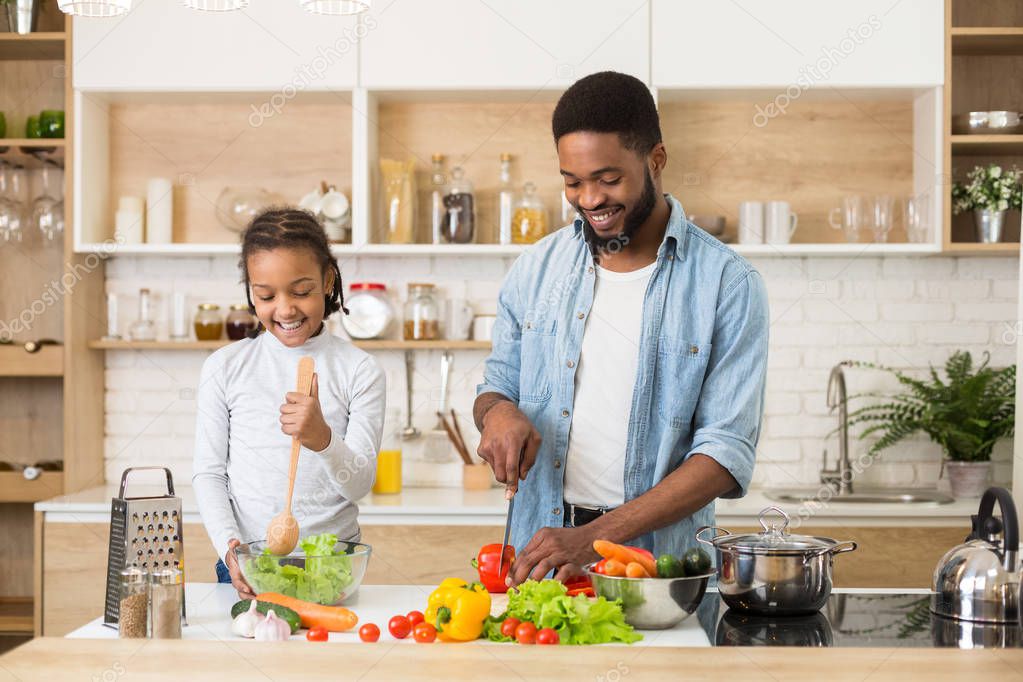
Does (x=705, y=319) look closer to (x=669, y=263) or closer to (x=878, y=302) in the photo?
(x=669, y=263)

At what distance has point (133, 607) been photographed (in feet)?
5.09

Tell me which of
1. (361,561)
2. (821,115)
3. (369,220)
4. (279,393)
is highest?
(821,115)

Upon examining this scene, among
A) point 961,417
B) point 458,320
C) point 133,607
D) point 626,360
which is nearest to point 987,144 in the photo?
point 961,417

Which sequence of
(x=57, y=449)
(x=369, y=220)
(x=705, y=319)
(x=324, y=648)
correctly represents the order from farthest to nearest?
1. (x=57, y=449)
2. (x=369, y=220)
3. (x=705, y=319)
4. (x=324, y=648)

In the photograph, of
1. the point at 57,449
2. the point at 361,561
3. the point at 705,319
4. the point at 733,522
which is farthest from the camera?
the point at 57,449

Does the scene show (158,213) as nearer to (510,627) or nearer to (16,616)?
(16,616)

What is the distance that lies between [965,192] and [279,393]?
256 cm

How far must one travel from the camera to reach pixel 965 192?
3.59 m

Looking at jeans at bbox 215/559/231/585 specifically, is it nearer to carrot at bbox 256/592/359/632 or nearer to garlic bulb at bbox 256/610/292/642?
carrot at bbox 256/592/359/632

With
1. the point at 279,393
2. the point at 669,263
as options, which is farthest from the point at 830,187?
the point at 279,393

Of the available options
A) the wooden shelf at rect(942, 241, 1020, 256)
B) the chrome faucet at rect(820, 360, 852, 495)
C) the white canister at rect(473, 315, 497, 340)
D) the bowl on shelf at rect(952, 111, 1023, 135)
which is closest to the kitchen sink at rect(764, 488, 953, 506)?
the chrome faucet at rect(820, 360, 852, 495)

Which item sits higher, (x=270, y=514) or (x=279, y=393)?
(x=279, y=393)

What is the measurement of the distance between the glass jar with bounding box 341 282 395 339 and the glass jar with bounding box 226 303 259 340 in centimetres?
33

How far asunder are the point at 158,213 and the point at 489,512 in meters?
1.63
